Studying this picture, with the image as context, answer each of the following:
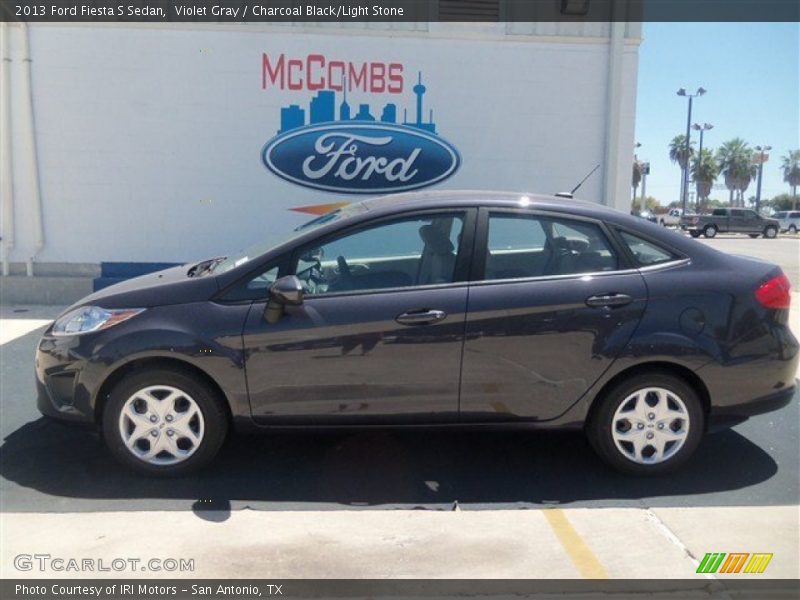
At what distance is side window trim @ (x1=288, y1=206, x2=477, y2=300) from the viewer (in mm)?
4145

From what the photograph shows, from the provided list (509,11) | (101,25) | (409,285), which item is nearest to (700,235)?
(509,11)

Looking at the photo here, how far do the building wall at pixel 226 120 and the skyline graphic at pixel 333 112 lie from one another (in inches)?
2.8

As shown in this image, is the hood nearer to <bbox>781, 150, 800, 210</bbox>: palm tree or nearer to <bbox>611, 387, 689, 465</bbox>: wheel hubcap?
<bbox>611, 387, 689, 465</bbox>: wheel hubcap

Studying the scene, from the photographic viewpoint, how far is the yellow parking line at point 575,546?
3346 mm

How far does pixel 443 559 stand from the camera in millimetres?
3443

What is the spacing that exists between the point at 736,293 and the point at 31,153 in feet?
26.9

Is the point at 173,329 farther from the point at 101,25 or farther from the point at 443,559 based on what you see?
the point at 101,25

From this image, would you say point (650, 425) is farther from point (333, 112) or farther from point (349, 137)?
point (333, 112)

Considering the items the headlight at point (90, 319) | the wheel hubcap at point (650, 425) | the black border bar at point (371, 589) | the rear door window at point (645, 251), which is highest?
the rear door window at point (645, 251)

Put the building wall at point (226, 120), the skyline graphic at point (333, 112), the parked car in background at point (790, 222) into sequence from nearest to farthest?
the building wall at point (226, 120) → the skyline graphic at point (333, 112) → the parked car in background at point (790, 222)

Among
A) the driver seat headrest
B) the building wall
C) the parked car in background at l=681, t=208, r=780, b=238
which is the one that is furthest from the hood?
the parked car in background at l=681, t=208, r=780, b=238

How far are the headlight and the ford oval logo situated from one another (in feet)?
17.1

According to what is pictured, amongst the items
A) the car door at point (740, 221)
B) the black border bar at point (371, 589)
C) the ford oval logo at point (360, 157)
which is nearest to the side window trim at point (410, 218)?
the black border bar at point (371, 589)

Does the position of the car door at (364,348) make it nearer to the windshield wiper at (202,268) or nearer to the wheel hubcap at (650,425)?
the windshield wiper at (202,268)
